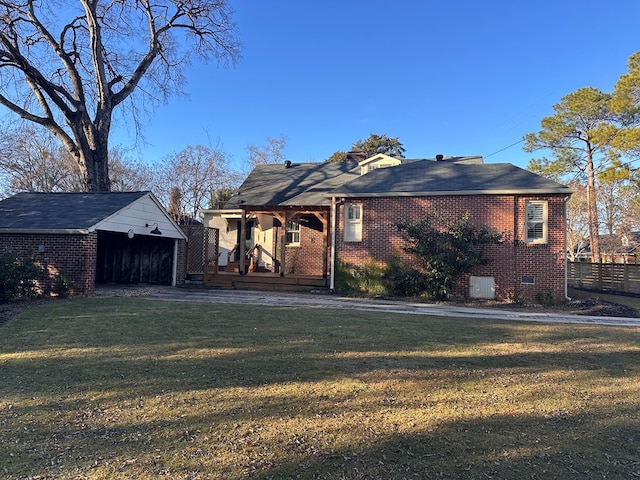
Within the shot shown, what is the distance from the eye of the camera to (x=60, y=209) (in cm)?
1291

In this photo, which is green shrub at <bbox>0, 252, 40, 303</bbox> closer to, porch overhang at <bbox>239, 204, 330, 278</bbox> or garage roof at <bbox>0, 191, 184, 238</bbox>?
garage roof at <bbox>0, 191, 184, 238</bbox>

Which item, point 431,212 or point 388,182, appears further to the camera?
point 388,182

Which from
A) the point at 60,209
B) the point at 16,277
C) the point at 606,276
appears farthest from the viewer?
the point at 606,276

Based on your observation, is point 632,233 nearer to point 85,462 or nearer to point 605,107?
point 605,107

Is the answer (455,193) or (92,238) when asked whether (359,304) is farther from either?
(92,238)

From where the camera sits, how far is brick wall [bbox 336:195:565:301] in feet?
42.1

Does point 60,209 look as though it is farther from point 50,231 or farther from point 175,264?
point 175,264

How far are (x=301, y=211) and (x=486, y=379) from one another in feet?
37.2

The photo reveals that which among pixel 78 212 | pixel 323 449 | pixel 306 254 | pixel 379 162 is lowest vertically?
pixel 323 449

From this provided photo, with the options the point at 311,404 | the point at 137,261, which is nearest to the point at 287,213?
the point at 137,261

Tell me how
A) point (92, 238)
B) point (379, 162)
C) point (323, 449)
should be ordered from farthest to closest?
point (379, 162) → point (92, 238) → point (323, 449)

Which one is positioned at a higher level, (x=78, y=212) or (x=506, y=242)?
(x=78, y=212)

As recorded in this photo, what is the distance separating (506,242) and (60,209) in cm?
1423

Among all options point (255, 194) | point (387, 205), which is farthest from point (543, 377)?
point (255, 194)
